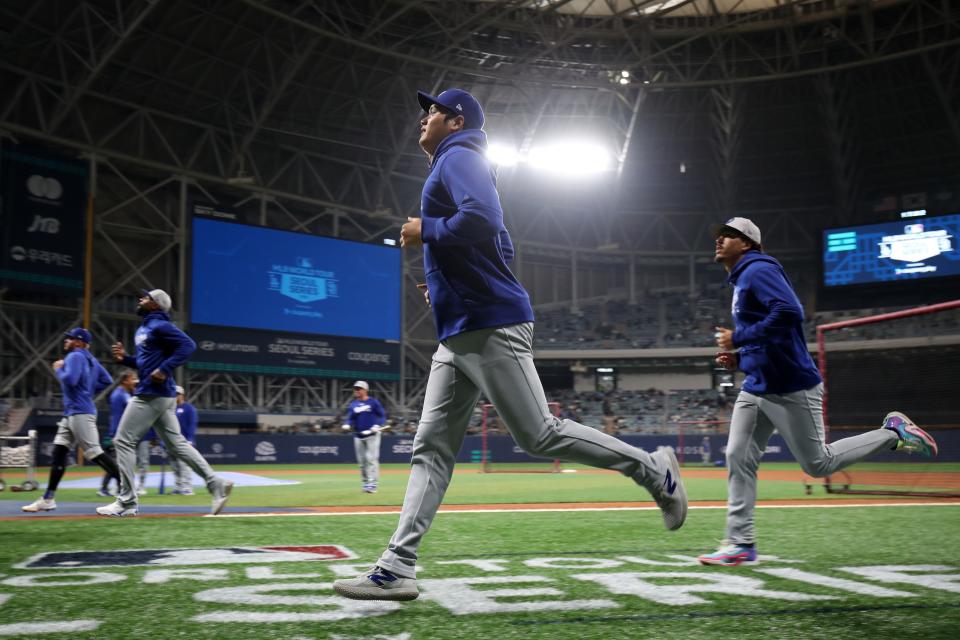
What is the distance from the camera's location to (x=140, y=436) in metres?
8.70

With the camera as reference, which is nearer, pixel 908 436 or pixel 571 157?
pixel 908 436

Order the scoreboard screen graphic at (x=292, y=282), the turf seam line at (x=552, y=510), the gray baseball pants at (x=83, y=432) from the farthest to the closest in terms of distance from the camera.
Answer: the scoreboard screen graphic at (x=292, y=282) < the gray baseball pants at (x=83, y=432) < the turf seam line at (x=552, y=510)

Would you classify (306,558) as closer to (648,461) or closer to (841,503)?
(648,461)

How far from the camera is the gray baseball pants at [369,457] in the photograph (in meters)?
14.7

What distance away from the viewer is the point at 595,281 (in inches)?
1929

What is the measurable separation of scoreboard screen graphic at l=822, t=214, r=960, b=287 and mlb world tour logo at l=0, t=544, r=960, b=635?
119 feet

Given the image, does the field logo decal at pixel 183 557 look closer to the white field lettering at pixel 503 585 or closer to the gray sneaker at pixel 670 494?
the white field lettering at pixel 503 585

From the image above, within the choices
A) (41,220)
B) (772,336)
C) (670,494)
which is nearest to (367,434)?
(772,336)

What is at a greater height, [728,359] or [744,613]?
[728,359]

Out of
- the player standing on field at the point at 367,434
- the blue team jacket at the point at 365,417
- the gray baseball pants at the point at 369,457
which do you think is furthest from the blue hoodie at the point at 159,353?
the blue team jacket at the point at 365,417

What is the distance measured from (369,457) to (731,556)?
34.1 ft

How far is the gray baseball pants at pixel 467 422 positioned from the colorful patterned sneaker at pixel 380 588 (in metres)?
0.04

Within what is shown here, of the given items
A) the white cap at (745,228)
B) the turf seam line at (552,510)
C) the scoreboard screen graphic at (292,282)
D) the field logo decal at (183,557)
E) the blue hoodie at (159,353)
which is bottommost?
the turf seam line at (552,510)

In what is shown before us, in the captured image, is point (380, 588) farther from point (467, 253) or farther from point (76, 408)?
point (76, 408)
